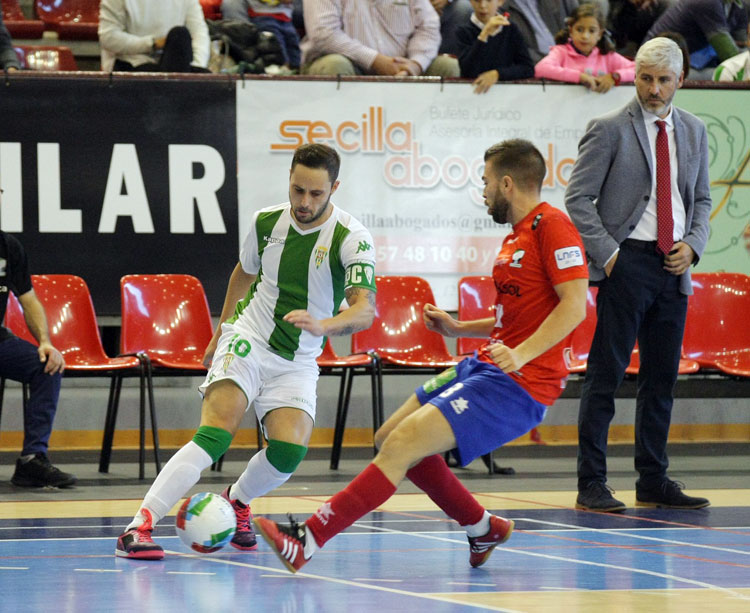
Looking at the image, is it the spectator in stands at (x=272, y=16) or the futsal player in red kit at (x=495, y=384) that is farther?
the spectator in stands at (x=272, y=16)

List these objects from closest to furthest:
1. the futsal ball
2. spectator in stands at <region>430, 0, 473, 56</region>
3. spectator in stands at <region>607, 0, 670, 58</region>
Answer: the futsal ball < spectator in stands at <region>430, 0, 473, 56</region> < spectator in stands at <region>607, 0, 670, 58</region>

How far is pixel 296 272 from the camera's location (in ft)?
15.9

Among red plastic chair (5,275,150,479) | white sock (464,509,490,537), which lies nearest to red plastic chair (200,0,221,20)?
red plastic chair (5,275,150,479)

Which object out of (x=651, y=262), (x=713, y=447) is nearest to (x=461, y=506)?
(x=651, y=262)

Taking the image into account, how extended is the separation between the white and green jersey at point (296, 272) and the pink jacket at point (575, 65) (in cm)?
479

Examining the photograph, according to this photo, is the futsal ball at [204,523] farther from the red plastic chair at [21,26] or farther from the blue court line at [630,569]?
the red plastic chair at [21,26]

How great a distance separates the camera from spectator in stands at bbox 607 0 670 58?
11141mm

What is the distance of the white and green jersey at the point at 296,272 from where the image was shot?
4.82 meters

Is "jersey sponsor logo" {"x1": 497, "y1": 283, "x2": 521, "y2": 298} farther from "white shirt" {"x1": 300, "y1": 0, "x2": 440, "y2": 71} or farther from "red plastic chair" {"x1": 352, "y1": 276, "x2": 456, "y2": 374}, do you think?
"white shirt" {"x1": 300, "y1": 0, "x2": 440, "y2": 71}

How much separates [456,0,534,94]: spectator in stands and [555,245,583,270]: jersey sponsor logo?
4.94 m

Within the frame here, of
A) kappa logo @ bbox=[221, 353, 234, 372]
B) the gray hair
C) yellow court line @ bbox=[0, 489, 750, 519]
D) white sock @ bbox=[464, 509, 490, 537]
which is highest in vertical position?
the gray hair

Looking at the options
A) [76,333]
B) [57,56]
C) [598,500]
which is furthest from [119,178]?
[598,500]

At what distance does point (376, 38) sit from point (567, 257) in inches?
224

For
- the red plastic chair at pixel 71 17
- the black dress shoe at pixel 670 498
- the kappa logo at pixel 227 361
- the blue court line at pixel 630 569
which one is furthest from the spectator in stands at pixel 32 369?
the red plastic chair at pixel 71 17
